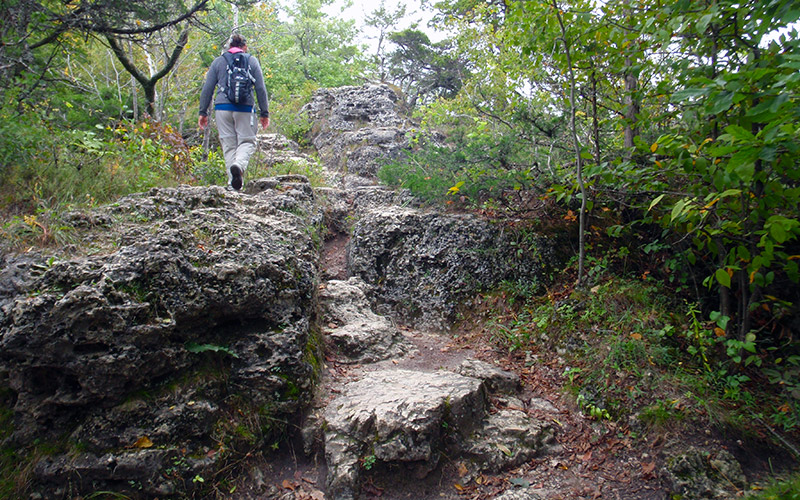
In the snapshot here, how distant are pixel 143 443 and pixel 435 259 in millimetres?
4139

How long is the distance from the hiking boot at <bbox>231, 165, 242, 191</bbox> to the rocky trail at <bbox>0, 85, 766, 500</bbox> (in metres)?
1.07

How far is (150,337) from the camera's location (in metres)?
3.22

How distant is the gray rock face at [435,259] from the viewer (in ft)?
18.4

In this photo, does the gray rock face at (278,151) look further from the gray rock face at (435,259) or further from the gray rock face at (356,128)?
the gray rock face at (435,259)

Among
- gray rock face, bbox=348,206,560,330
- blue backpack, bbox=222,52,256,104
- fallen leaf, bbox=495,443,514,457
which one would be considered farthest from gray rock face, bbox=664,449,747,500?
blue backpack, bbox=222,52,256,104

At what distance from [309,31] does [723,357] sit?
83.0 feet

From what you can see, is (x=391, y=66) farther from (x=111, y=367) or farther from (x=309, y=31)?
(x=111, y=367)

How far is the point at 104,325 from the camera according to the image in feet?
10.1

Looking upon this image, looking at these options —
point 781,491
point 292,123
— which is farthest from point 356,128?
point 781,491

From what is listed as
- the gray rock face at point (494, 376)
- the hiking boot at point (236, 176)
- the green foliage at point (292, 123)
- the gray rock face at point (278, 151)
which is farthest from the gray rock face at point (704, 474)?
the green foliage at point (292, 123)

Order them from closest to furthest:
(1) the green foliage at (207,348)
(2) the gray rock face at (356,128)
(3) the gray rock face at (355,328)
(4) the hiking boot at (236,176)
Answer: (1) the green foliage at (207,348) → (3) the gray rock face at (355,328) → (4) the hiking boot at (236,176) → (2) the gray rock face at (356,128)

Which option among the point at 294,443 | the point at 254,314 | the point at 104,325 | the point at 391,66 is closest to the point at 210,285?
the point at 254,314

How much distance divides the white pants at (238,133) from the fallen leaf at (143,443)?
12.5 ft

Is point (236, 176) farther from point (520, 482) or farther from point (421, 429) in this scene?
point (520, 482)
